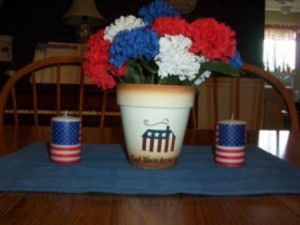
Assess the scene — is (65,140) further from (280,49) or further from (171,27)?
(280,49)

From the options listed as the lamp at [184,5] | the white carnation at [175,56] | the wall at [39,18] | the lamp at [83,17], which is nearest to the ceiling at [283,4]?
the wall at [39,18]

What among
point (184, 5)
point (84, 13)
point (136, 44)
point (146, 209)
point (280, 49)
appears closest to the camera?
point (146, 209)

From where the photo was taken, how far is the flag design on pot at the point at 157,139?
0.67 metres

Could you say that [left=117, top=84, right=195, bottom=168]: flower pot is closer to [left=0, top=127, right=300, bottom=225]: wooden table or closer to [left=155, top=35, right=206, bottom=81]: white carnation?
[left=155, top=35, right=206, bottom=81]: white carnation

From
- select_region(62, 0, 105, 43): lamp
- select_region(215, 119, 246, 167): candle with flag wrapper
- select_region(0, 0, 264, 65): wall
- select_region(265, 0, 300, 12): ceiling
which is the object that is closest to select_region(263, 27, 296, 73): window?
select_region(265, 0, 300, 12): ceiling

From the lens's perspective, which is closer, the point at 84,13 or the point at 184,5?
the point at 84,13

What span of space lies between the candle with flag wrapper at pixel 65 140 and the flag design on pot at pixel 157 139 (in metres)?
0.13

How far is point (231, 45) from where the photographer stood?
65 centimetres

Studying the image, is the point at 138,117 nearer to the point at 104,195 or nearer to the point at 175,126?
the point at 175,126

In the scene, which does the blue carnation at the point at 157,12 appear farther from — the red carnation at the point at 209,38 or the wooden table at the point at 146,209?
the wooden table at the point at 146,209

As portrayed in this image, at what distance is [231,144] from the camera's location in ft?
2.31

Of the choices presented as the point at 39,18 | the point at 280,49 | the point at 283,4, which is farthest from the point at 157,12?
the point at 280,49

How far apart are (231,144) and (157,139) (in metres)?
0.15

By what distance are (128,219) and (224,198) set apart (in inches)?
6.4
